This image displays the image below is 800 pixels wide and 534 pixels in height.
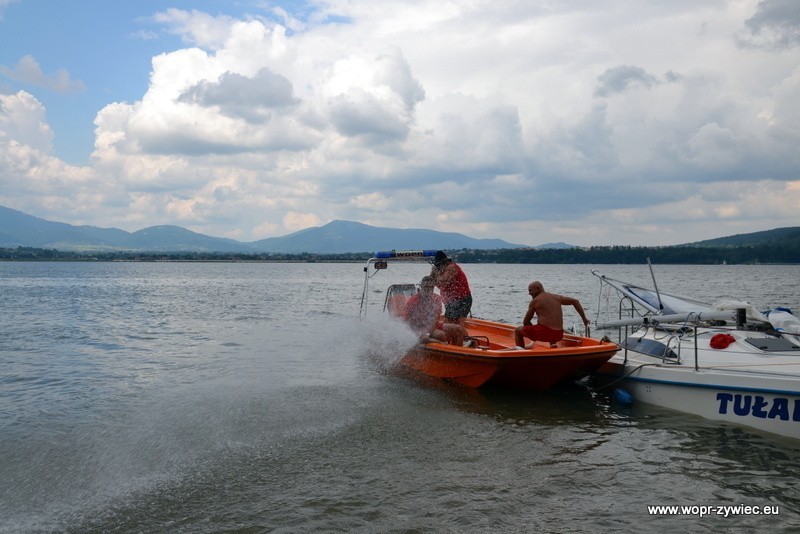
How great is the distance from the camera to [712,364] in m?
10.8

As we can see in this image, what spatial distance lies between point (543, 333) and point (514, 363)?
130cm

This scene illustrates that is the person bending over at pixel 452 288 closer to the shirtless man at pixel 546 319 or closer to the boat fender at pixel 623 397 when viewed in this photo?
the shirtless man at pixel 546 319

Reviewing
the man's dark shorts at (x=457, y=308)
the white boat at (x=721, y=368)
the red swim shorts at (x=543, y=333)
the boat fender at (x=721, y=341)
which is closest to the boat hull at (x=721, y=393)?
the white boat at (x=721, y=368)

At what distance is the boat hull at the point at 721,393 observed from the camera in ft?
30.1

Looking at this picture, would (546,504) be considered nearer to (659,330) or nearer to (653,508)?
(653,508)

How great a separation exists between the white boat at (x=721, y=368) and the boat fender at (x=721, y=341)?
0.02m

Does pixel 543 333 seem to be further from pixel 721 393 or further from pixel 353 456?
pixel 353 456

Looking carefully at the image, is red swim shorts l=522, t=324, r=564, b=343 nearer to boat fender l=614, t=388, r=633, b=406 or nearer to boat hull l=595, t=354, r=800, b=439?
boat hull l=595, t=354, r=800, b=439

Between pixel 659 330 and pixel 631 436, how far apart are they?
Result: 17.4 ft

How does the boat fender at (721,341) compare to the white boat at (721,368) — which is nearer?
the white boat at (721,368)

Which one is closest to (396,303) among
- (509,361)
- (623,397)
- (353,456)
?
(509,361)

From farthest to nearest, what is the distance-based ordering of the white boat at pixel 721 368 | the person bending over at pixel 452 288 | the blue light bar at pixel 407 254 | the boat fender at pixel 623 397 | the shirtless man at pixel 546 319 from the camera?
the blue light bar at pixel 407 254 → the person bending over at pixel 452 288 → the shirtless man at pixel 546 319 → the boat fender at pixel 623 397 → the white boat at pixel 721 368

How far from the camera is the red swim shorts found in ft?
40.2

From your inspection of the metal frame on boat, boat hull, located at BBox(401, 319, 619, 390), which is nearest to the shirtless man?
the metal frame on boat
